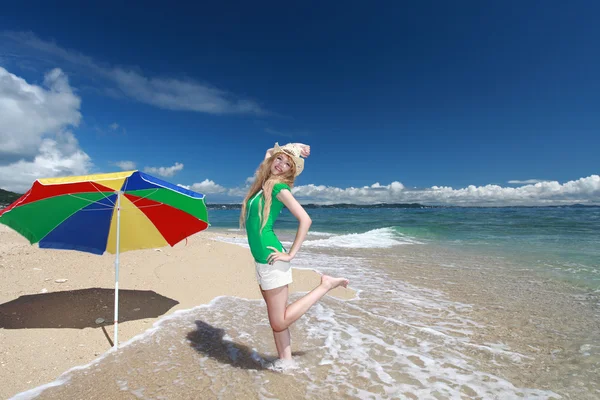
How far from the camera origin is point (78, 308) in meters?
5.48

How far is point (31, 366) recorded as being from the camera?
3.70m

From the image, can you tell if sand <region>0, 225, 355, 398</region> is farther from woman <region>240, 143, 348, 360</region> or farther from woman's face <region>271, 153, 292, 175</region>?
woman's face <region>271, 153, 292, 175</region>

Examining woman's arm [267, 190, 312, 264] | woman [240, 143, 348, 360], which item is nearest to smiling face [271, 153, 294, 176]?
woman [240, 143, 348, 360]

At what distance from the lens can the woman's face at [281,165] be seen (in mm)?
3471

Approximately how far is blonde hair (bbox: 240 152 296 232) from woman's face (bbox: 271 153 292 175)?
30 millimetres

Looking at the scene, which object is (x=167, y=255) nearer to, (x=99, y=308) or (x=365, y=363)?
(x=99, y=308)

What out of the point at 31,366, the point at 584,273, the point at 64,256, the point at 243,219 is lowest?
the point at 584,273

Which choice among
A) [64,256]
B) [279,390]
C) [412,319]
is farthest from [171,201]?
[64,256]

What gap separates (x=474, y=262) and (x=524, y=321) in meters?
7.06

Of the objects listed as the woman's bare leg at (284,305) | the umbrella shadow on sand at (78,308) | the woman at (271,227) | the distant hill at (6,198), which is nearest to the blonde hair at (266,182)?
the woman at (271,227)

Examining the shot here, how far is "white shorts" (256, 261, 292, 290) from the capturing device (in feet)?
10.7

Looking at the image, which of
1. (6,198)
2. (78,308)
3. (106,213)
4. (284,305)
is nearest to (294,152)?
(284,305)

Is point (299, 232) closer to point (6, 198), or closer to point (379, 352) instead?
point (379, 352)

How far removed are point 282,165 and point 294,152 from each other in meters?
0.20
